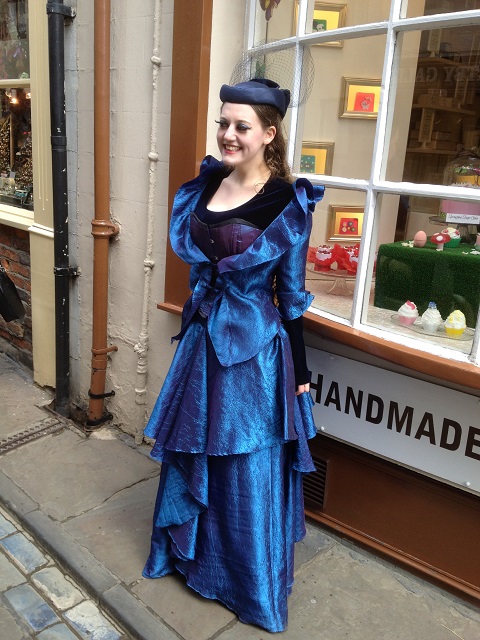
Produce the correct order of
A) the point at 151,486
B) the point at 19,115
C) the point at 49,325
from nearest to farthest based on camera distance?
the point at 151,486 < the point at 49,325 < the point at 19,115

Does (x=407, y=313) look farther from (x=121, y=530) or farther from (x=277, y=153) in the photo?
(x=121, y=530)

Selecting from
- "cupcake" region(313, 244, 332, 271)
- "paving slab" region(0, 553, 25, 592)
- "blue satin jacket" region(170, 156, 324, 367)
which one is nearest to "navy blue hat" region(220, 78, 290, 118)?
"blue satin jacket" region(170, 156, 324, 367)

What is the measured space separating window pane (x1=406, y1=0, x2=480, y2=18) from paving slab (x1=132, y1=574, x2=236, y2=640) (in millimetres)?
2467

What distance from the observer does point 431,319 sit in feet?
8.12

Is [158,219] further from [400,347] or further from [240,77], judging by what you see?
[400,347]

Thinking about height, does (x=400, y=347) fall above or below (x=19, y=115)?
below

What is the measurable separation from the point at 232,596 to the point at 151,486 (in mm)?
1007

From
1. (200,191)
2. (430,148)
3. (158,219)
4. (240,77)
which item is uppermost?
(240,77)

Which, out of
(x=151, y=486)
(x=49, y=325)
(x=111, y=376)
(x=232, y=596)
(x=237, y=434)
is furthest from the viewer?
(x=49, y=325)

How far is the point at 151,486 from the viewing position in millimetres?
3283

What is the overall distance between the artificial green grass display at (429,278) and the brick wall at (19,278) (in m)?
2.89

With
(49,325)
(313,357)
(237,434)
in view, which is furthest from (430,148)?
(49,325)

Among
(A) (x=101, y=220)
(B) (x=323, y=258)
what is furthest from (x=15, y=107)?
(B) (x=323, y=258)

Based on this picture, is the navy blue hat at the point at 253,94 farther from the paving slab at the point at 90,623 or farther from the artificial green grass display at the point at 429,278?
the paving slab at the point at 90,623
